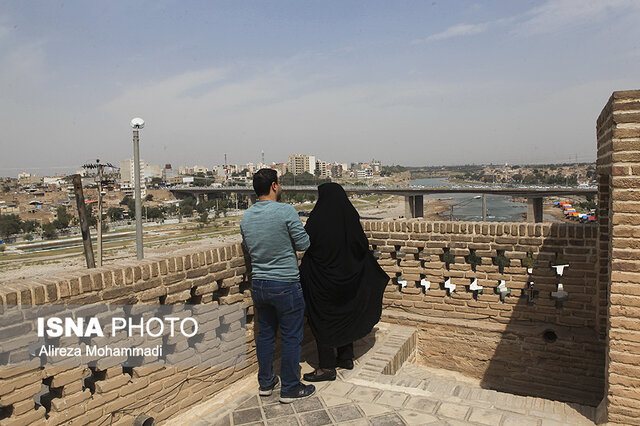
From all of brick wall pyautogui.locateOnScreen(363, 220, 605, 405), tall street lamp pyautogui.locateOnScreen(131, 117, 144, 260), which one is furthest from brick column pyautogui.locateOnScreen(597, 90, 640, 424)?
tall street lamp pyautogui.locateOnScreen(131, 117, 144, 260)

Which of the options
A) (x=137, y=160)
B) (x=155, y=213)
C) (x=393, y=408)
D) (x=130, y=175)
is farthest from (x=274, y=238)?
(x=155, y=213)

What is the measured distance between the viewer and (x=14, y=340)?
8.25ft

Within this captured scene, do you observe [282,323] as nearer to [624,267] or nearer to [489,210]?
[624,267]

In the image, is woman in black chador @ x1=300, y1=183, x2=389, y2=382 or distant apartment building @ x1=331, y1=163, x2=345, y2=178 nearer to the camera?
woman in black chador @ x1=300, y1=183, x2=389, y2=382

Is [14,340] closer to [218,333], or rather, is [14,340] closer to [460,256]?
[218,333]

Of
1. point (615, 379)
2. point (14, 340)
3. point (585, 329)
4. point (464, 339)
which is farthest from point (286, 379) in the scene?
point (585, 329)

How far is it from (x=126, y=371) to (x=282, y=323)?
116cm

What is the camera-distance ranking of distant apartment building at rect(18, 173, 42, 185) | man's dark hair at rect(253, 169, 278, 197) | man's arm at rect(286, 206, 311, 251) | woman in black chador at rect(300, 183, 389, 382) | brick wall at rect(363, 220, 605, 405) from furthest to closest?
distant apartment building at rect(18, 173, 42, 185)
brick wall at rect(363, 220, 605, 405)
woman in black chador at rect(300, 183, 389, 382)
man's dark hair at rect(253, 169, 278, 197)
man's arm at rect(286, 206, 311, 251)

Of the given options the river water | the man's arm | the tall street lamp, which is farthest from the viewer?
the river water

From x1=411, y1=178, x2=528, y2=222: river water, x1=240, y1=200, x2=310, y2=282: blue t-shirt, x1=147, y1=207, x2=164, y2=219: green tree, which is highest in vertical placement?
x1=240, y1=200, x2=310, y2=282: blue t-shirt

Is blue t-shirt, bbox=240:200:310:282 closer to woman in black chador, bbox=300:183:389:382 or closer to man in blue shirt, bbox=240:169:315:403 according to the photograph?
man in blue shirt, bbox=240:169:315:403

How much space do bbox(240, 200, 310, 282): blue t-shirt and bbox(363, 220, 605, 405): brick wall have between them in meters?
2.08

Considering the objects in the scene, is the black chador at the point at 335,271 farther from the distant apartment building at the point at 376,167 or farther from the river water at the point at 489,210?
the distant apartment building at the point at 376,167

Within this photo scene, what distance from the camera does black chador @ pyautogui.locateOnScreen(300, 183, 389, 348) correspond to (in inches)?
158
